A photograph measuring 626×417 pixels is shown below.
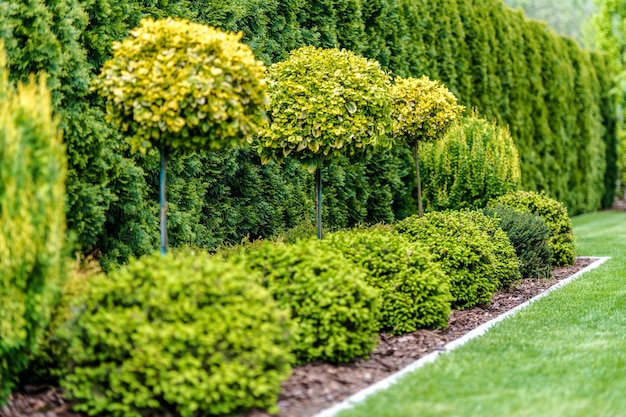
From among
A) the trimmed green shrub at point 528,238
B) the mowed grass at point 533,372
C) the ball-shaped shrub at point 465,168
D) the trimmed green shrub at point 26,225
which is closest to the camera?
the trimmed green shrub at point 26,225

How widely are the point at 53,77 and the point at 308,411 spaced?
10.6ft

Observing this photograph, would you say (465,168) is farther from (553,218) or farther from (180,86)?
(180,86)

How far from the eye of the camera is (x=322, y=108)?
758cm

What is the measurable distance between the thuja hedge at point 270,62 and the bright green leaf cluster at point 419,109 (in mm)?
1250

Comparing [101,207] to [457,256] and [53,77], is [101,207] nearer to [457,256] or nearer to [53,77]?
[53,77]

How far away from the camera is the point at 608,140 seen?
2536 cm

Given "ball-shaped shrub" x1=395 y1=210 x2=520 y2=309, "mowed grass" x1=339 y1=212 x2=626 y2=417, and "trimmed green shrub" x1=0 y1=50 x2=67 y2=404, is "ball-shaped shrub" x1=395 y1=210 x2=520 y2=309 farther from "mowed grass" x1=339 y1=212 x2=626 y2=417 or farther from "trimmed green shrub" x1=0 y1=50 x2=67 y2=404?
"trimmed green shrub" x1=0 y1=50 x2=67 y2=404

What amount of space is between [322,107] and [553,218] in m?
5.22

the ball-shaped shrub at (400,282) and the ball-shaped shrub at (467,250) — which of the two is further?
the ball-shaped shrub at (467,250)

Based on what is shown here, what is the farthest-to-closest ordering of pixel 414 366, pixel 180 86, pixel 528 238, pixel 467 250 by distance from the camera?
pixel 528 238 → pixel 467 250 → pixel 414 366 → pixel 180 86

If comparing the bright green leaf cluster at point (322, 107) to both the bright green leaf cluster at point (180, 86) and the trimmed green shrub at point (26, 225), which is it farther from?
the trimmed green shrub at point (26, 225)

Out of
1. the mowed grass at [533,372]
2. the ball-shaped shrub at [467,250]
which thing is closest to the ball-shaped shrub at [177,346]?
the mowed grass at [533,372]

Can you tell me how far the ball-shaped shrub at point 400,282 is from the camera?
269 inches

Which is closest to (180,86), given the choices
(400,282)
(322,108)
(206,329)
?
(206,329)
